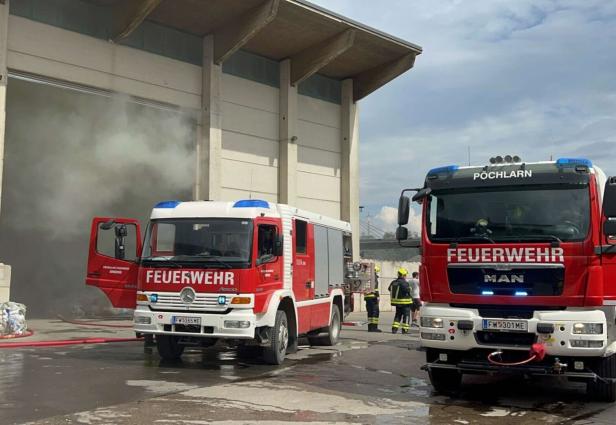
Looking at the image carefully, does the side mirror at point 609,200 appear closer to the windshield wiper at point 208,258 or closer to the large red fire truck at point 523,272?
the large red fire truck at point 523,272

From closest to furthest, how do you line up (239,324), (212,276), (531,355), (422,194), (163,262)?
1. (531,355)
2. (422,194)
3. (239,324)
4. (212,276)
5. (163,262)

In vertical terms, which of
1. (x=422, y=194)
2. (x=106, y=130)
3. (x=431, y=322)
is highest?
(x=106, y=130)

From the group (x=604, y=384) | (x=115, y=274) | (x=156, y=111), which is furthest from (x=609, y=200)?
(x=156, y=111)

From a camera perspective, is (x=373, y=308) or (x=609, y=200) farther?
(x=373, y=308)

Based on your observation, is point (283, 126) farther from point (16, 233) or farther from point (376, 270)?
point (16, 233)

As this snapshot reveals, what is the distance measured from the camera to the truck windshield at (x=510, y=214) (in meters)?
7.05

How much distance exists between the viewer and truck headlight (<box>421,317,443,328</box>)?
7.32 meters

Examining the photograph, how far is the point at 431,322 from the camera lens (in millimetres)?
7391

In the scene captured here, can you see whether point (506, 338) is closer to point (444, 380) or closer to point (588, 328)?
point (588, 328)

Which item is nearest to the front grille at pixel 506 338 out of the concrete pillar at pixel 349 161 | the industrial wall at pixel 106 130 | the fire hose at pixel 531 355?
the fire hose at pixel 531 355

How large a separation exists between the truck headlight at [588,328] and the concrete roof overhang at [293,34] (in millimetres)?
16194

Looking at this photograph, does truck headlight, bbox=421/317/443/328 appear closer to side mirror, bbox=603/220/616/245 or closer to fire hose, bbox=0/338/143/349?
side mirror, bbox=603/220/616/245

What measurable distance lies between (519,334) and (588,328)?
0.70 m

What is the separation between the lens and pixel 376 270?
61.0 ft
